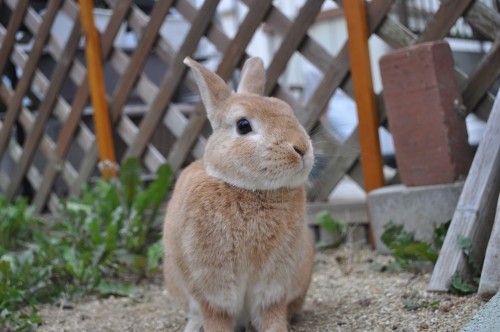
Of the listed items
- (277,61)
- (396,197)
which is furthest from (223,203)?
(277,61)

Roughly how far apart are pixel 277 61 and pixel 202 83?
1.23 meters

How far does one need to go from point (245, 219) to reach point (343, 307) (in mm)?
583

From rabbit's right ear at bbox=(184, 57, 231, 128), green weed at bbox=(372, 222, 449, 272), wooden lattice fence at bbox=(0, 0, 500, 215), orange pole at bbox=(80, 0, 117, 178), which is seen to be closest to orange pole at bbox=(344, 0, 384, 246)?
wooden lattice fence at bbox=(0, 0, 500, 215)

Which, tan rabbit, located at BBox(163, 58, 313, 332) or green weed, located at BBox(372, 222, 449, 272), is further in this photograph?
green weed, located at BBox(372, 222, 449, 272)

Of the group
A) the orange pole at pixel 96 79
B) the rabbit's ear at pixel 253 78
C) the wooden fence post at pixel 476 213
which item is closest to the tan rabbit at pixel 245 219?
the rabbit's ear at pixel 253 78

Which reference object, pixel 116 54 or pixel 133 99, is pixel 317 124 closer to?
pixel 116 54

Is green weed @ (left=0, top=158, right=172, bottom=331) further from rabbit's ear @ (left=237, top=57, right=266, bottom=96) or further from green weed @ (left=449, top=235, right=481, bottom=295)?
green weed @ (left=449, top=235, right=481, bottom=295)

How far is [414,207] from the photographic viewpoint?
8.27 feet

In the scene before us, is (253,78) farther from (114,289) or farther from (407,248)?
(114,289)

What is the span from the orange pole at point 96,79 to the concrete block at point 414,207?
1.76 m

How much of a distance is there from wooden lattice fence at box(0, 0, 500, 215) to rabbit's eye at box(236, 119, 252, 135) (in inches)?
40.1

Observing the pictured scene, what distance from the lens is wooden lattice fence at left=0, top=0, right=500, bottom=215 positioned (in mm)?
2699

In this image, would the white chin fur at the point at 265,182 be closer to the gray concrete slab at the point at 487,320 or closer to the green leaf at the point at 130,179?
the gray concrete slab at the point at 487,320

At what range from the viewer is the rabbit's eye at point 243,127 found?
176 cm
